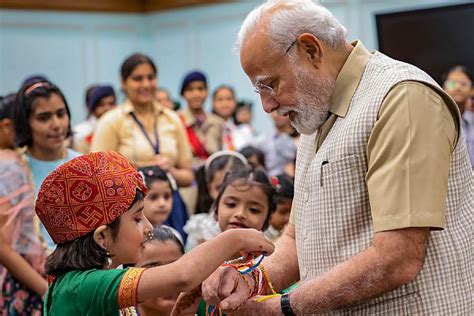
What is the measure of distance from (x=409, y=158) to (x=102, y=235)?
2.72 ft

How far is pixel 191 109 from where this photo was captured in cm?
723

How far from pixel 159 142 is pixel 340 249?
9.92 ft

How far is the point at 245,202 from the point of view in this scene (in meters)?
3.85

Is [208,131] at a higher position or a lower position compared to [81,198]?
lower

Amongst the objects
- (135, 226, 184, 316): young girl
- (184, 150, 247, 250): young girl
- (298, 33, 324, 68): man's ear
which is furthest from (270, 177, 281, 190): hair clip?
(298, 33, 324, 68): man's ear

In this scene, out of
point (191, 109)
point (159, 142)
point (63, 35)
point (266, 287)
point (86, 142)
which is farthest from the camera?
point (63, 35)

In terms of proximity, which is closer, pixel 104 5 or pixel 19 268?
pixel 19 268

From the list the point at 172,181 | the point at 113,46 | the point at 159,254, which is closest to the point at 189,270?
the point at 159,254

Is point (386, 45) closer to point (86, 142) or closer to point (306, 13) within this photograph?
point (86, 142)

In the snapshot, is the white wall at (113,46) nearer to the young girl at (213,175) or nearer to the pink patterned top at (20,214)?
the young girl at (213,175)

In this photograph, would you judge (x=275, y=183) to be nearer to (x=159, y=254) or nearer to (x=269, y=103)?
(x=159, y=254)

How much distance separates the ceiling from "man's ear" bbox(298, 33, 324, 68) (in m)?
8.90

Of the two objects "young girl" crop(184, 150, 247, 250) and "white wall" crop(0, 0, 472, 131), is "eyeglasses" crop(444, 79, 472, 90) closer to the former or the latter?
"young girl" crop(184, 150, 247, 250)

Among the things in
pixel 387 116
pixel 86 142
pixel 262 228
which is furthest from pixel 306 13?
pixel 86 142
